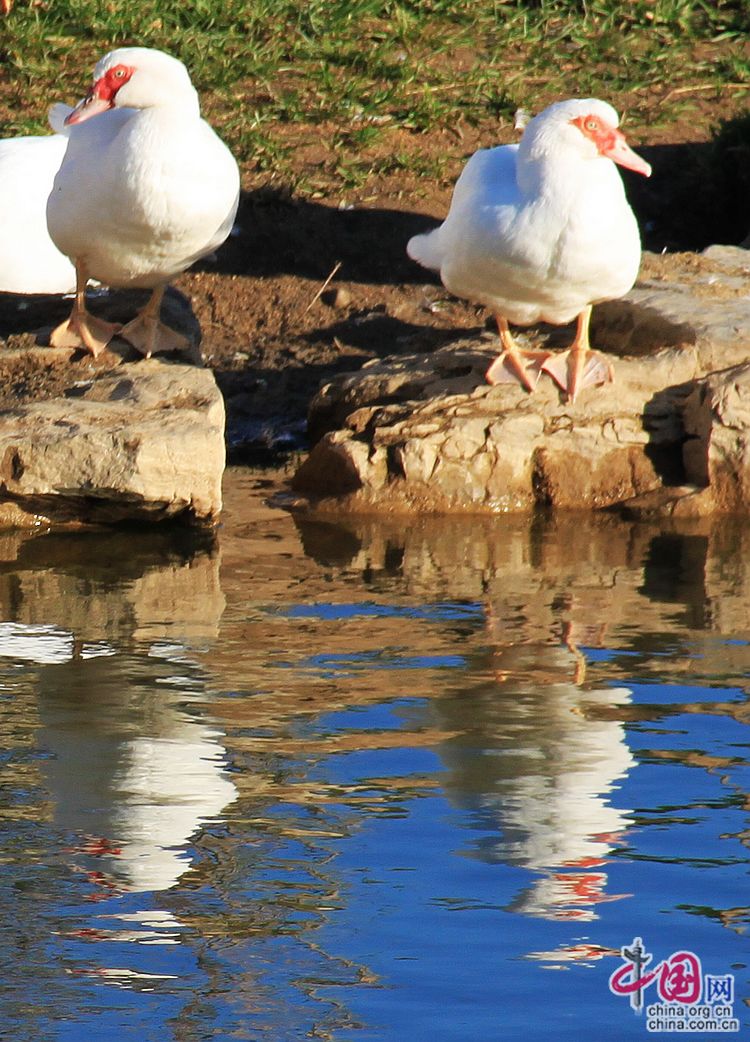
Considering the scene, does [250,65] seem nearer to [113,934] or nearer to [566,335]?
[566,335]

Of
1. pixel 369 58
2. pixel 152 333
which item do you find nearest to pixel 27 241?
pixel 152 333

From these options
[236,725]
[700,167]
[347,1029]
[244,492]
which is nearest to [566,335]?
[244,492]

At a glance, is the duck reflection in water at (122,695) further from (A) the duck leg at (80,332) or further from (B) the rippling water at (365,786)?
(A) the duck leg at (80,332)

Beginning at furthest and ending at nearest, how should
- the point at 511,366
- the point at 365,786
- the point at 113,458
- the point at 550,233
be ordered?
the point at 511,366 < the point at 550,233 < the point at 113,458 < the point at 365,786

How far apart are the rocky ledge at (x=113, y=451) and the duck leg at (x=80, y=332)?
1.13 feet

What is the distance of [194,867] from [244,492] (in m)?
3.34

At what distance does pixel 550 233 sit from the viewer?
20.2 ft

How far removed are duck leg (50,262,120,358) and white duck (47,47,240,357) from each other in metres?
0.17

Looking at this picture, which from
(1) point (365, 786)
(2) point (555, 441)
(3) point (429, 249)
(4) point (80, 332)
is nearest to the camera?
(1) point (365, 786)

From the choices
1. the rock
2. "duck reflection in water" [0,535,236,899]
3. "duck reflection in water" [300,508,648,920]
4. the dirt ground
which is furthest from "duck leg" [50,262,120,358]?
"duck reflection in water" [300,508,648,920]

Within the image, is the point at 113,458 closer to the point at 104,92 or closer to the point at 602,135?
the point at 104,92

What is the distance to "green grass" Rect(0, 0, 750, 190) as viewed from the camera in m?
9.72

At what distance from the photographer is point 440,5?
10812mm

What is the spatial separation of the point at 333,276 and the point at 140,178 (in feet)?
8.19
